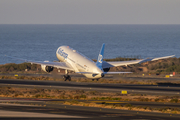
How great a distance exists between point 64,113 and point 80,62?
1140 inches

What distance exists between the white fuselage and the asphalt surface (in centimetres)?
1905

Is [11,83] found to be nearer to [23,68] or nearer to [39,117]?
[39,117]

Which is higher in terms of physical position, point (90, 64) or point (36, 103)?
point (90, 64)

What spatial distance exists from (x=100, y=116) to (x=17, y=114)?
811 cm

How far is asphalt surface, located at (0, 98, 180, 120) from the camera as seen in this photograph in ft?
92.4

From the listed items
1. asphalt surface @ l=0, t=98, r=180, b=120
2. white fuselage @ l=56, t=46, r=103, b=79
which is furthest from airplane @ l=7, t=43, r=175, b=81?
asphalt surface @ l=0, t=98, r=180, b=120

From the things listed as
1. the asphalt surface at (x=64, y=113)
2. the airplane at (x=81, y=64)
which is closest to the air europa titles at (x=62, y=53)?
the airplane at (x=81, y=64)

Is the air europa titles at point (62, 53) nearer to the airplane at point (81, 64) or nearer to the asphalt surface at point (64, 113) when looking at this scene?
the airplane at point (81, 64)

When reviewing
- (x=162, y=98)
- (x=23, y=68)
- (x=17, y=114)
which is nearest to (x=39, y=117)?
(x=17, y=114)

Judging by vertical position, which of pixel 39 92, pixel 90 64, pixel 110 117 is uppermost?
pixel 90 64

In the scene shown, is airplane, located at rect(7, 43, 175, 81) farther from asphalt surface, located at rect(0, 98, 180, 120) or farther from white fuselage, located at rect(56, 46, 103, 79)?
asphalt surface, located at rect(0, 98, 180, 120)

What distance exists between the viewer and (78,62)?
194 feet

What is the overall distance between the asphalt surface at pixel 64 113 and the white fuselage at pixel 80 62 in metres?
19.0

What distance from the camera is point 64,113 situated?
30.2 m
